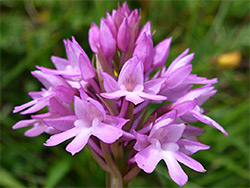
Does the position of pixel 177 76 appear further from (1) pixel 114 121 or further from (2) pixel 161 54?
(1) pixel 114 121

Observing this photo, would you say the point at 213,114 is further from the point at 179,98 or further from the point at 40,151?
the point at 40,151

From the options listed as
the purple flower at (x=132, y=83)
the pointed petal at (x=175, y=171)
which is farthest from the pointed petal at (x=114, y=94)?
the pointed petal at (x=175, y=171)

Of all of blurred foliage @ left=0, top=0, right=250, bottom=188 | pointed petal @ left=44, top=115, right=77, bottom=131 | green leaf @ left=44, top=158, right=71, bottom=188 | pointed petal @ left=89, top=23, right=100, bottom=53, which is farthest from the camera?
blurred foliage @ left=0, top=0, right=250, bottom=188

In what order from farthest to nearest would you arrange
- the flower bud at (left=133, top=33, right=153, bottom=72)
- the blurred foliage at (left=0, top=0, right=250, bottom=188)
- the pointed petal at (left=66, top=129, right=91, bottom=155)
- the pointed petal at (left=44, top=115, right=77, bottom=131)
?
the blurred foliage at (left=0, top=0, right=250, bottom=188), the flower bud at (left=133, top=33, right=153, bottom=72), the pointed petal at (left=44, top=115, right=77, bottom=131), the pointed petal at (left=66, top=129, right=91, bottom=155)

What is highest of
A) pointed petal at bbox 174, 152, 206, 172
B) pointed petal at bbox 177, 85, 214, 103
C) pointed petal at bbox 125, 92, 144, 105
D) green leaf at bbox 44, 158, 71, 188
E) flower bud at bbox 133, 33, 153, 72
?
flower bud at bbox 133, 33, 153, 72

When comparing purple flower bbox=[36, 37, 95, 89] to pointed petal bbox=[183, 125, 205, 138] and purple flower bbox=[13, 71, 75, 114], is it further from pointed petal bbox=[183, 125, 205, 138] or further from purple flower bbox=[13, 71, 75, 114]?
pointed petal bbox=[183, 125, 205, 138]

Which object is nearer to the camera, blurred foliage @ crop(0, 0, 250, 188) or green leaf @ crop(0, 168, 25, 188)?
green leaf @ crop(0, 168, 25, 188)

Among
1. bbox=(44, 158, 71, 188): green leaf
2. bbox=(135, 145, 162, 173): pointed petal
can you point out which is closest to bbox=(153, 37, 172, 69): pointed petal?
bbox=(135, 145, 162, 173): pointed petal
